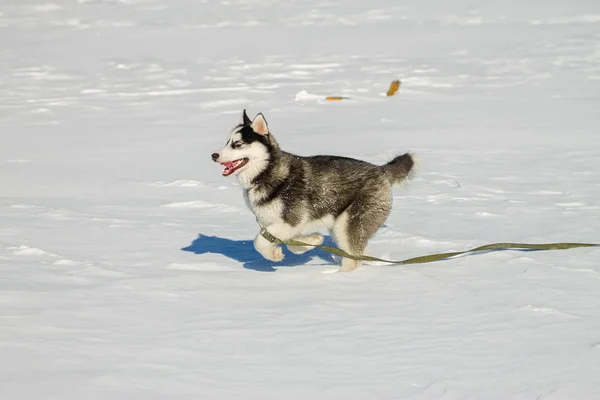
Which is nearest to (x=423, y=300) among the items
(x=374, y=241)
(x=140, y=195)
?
(x=374, y=241)

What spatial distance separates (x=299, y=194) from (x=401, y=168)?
0.86m

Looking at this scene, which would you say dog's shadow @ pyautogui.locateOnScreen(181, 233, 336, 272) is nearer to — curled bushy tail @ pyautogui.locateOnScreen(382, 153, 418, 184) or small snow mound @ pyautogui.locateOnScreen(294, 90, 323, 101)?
curled bushy tail @ pyautogui.locateOnScreen(382, 153, 418, 184)

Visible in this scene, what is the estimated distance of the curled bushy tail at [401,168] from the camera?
6.92m

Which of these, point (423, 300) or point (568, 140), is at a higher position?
point (568, 140)

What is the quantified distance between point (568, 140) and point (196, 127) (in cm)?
511

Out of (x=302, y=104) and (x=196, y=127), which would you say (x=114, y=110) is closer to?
(x=196, y=127)

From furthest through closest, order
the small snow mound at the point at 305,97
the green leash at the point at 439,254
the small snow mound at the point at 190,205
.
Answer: the small snow mound at the point at 305,97
the small snow mound at the point at 190,205
the green leash at the point at 439,254

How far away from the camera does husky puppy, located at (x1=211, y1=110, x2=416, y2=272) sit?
6.55 m

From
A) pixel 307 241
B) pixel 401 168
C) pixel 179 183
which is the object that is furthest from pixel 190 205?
pixel 401 168

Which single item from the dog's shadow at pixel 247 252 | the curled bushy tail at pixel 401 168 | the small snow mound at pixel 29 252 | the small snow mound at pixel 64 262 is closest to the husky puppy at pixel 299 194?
the curled bushy tail at pixel 401 168

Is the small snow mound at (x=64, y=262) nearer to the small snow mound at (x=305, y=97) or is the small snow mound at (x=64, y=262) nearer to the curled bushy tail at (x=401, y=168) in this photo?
the curled bushy tail at (x=401, y=168)

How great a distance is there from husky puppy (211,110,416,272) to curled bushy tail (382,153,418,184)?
0.80ft

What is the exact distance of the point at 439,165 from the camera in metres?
10.5

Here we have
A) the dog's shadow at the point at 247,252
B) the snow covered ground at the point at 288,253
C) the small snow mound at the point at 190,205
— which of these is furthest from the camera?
the small snow mound at the point at 190,205
